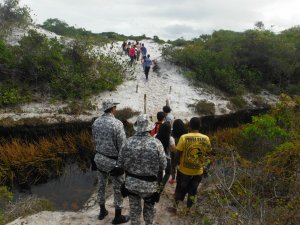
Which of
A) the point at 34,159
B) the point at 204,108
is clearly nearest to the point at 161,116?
the point at 34,159

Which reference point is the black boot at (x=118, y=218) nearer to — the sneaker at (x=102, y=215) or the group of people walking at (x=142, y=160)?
the group of people walking at (x=142, y=160)

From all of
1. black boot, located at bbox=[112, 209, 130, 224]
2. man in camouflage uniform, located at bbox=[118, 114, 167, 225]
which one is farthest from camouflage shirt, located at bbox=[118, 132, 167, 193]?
black boot, located at bbox=[112, 209, 130, 224]

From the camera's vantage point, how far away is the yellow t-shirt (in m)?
5.72

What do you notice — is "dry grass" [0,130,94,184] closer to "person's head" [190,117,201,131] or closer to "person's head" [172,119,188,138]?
"person's head" [172,119,188,138]

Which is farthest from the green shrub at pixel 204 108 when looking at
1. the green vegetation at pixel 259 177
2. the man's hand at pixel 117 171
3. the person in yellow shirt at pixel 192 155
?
the man's hand at pixel 117 171

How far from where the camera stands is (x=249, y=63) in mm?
25422

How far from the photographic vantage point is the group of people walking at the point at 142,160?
494cm

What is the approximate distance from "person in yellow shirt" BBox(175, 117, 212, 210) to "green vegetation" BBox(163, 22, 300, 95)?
17788 millimetres

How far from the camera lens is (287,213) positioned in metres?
4.60

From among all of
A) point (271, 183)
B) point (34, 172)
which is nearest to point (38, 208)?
point (34, 172)

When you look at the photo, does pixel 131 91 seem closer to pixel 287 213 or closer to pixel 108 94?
pixel 108 94

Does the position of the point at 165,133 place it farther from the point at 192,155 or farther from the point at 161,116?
the point at 192,155

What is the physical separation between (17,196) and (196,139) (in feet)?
19.3

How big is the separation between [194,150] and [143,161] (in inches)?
47.8
